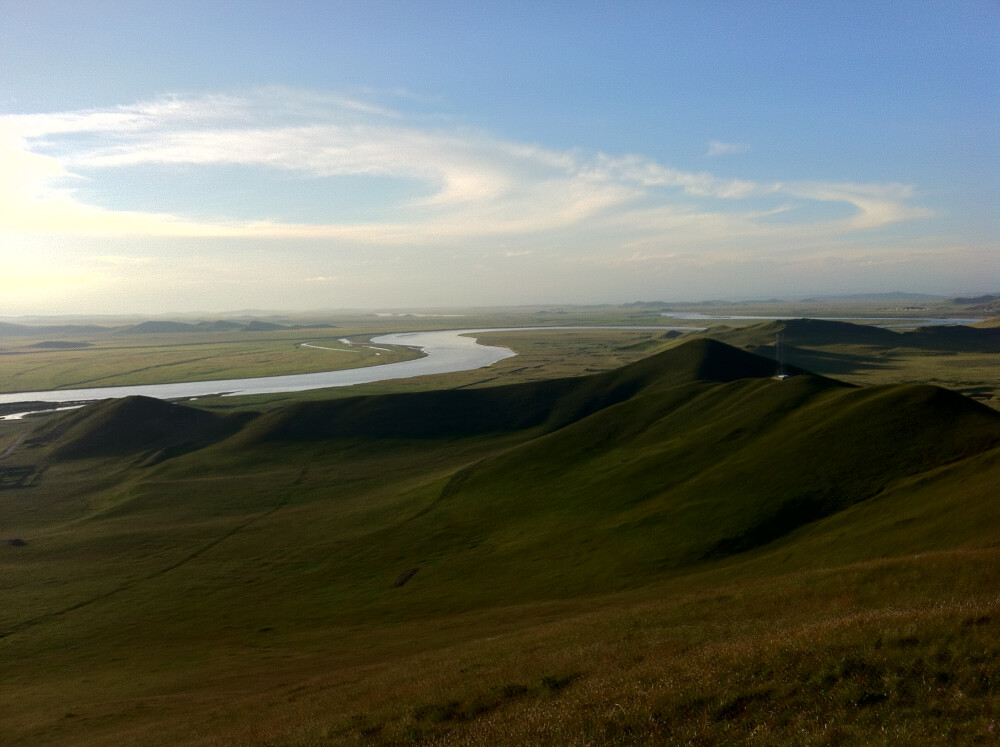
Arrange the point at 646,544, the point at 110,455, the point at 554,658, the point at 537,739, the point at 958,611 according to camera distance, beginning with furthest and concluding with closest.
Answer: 1. the point at 110,455
2. the point at 646,544
3. the point at 554,658
4. the point at 958,611
5. the point at 537,739

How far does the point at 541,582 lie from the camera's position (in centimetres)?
5284

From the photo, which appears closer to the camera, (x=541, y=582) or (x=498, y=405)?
(x=541, y=582)

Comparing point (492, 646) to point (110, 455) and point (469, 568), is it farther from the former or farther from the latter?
point (110, 455)

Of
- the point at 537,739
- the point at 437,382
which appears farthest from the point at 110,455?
the point at 537,739

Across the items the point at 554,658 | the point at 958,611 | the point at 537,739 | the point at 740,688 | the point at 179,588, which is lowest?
the point at 179,588

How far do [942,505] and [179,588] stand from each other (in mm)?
63457

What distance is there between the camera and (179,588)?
2525 inches

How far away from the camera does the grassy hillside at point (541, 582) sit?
1925cm

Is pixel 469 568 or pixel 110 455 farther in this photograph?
pixel 110 455

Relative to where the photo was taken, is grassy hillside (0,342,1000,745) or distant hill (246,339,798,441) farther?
distant hill (246,339,798,441)

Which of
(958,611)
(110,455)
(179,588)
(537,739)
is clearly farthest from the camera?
(110,455)

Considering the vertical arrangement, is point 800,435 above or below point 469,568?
above

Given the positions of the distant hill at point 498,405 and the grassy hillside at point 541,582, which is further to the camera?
the distant hill at point 498,405

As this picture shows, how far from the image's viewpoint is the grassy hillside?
63.2ft
